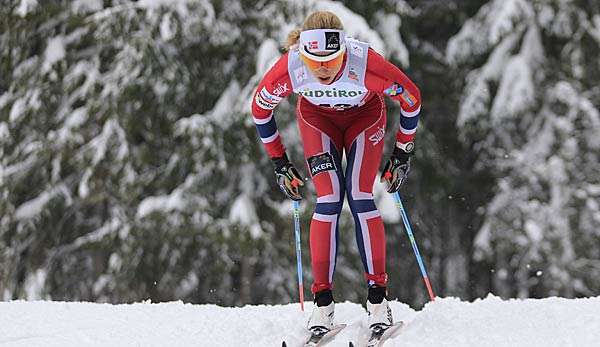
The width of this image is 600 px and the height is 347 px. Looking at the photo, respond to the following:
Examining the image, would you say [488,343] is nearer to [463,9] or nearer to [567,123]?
[567,123]

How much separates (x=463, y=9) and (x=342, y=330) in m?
13.6

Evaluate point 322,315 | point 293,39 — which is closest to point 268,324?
point 322,315

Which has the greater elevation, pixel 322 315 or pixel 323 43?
pixel 323 43

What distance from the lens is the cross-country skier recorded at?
4.73 metres

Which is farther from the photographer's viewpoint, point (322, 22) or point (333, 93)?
point (333, 93)

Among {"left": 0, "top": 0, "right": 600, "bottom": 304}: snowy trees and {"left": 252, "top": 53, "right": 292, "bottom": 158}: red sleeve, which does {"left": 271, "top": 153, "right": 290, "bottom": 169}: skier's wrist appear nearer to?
{"left": 252, "top": 53, "right": 292, "bottom": 158}: red sleeve

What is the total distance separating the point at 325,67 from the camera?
15.3 ft

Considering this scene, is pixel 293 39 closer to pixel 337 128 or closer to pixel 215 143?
pixel 337 128

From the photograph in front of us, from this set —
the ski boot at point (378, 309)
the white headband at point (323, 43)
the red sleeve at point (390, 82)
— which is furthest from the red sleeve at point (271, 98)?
the ski boot at point (378, 309)

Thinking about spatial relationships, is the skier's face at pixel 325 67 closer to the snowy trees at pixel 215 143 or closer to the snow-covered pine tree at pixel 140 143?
the snowy trees at pixel 215 143

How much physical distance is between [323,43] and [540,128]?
11.8 m

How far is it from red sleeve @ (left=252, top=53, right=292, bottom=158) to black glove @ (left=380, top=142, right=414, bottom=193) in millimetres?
654

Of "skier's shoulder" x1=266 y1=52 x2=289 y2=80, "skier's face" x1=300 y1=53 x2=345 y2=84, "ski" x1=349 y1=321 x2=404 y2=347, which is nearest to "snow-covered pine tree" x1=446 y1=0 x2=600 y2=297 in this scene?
"skier's shoulder" x1=266 y1=52 x2=289 y2=80

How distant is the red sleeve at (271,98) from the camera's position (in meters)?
4.86
